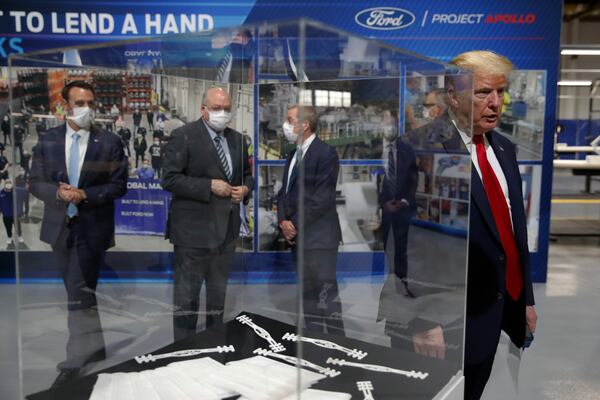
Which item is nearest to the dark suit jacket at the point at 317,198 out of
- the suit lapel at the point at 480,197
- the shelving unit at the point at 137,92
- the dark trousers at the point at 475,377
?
the shelving unit at the point at 137,92

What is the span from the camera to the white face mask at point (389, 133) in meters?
1.21

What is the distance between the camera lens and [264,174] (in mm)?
1199

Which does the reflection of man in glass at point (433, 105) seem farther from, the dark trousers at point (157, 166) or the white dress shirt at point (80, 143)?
the white dress shirt at point (80, 143)

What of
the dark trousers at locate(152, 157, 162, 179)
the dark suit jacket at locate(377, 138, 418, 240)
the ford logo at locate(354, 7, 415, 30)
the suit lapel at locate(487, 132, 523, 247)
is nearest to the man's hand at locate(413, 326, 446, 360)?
the dark suit jacket at locate(377, 138, 418, 240)

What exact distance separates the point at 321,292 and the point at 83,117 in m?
0.70

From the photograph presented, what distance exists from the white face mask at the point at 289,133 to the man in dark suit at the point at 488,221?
606 mm

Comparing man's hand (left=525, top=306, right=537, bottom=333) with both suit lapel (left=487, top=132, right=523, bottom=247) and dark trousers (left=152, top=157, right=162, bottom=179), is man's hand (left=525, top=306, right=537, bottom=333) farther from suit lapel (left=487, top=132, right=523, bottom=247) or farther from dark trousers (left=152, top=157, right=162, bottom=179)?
dark trousers (left=152, top=157, right=162, bottom=179)

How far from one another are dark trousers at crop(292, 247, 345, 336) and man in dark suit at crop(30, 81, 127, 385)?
55cm

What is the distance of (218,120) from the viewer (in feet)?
4.38

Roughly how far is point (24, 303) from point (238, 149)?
2.05 ft

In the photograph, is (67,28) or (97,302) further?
(67,28)

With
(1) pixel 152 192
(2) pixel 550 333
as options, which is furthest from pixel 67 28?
(2) pixel 550 333

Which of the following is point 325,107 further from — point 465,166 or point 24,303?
point 24,303

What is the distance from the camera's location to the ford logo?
14.9 ft
